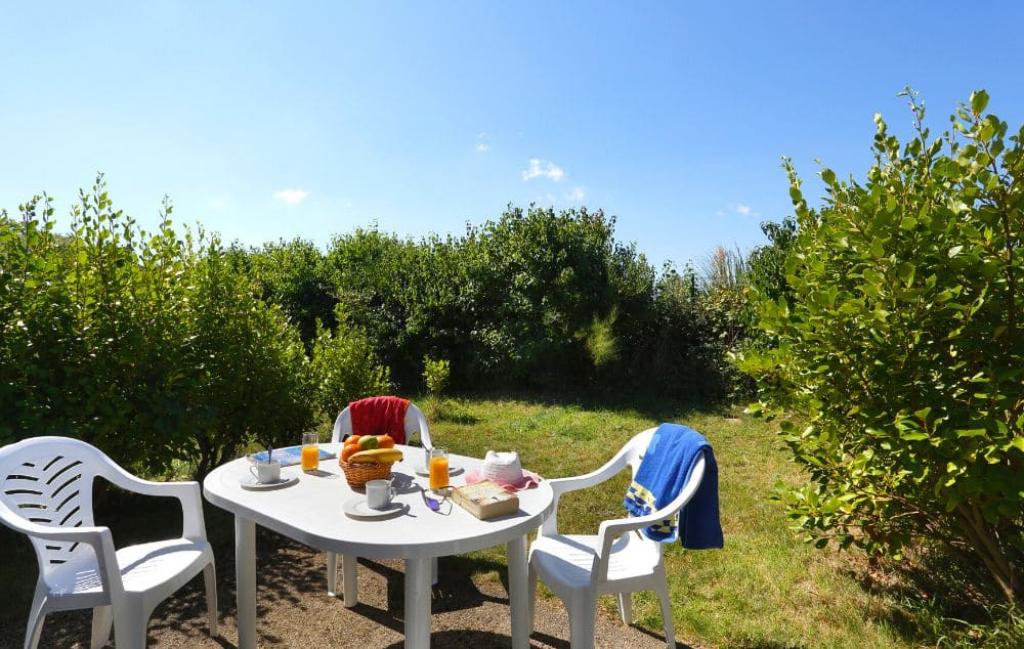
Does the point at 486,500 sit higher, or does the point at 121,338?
→ the point at 121,338

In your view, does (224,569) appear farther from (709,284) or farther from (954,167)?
(709,284)

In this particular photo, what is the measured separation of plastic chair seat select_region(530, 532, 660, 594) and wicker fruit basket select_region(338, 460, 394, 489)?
0.79 metres

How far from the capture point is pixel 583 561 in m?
2.58

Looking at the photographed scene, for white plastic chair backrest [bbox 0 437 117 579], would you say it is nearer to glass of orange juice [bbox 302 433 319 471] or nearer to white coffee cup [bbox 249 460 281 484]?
white coffee cup [bbox 249 460 281 484]

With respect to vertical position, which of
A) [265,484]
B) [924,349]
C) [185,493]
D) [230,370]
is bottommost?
[185,493]

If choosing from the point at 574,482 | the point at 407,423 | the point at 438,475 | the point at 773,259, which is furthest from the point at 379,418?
the point at 773,259

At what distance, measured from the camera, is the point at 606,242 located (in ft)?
35.3


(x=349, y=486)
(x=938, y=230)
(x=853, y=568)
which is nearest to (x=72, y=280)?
(x=349, y=486)

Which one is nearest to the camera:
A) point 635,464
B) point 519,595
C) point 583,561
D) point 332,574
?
point 519,595

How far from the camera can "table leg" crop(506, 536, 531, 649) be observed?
96.3 inches

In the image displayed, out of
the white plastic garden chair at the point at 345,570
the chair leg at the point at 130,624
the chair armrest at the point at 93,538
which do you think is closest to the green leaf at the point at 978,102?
the white plastic garden chair at the point at 345,570

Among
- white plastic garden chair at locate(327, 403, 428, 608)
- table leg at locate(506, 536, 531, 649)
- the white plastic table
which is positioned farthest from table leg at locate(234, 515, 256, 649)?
table leg at locate(506, 536, 531, 649)

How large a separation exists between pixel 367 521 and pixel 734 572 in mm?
2505

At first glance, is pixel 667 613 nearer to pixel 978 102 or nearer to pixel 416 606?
pixel 416 606
